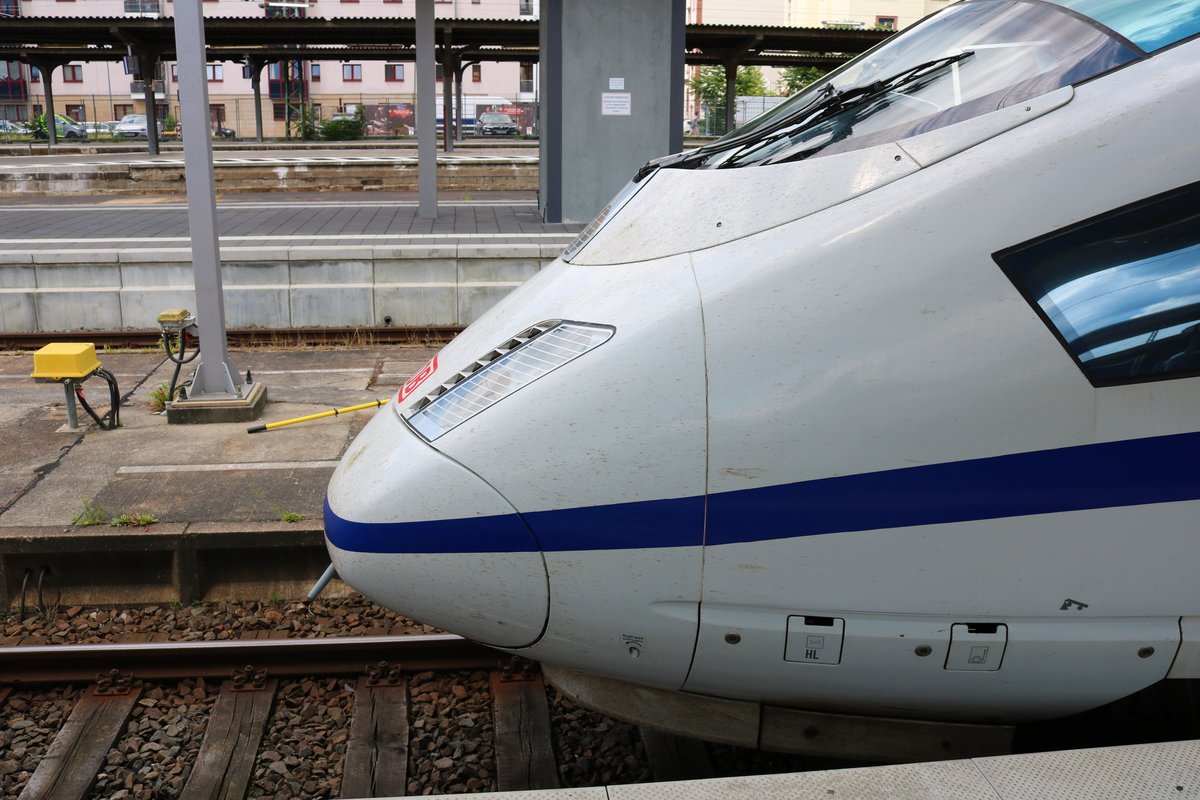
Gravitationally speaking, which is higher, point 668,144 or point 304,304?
point 668,144

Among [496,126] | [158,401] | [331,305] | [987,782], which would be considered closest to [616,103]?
[331,305]

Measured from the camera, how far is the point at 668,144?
14664 mm

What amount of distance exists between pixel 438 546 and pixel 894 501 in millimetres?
1221

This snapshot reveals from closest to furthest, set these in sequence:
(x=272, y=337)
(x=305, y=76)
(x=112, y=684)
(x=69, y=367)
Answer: (x=112, y=684) < (x=69, y=367) < (x=272, y=337) < (x=305, y=76)

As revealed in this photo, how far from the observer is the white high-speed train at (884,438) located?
274cm

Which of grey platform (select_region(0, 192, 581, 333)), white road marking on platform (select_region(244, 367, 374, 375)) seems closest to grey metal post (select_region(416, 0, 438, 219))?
grey platform (select_region(0, 192, 581, 333))

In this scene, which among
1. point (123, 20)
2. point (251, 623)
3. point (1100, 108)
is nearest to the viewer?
point (1100, 108)

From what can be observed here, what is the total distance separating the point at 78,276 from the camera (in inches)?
420

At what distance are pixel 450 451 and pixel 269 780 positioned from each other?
1.92 m

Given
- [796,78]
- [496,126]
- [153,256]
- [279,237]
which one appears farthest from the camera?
[496,126]

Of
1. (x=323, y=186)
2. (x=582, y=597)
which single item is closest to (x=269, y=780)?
(x=582, y=597)

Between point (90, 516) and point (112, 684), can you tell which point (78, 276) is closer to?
point (90, 516)

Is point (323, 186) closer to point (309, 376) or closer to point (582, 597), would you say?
point (309, 376)

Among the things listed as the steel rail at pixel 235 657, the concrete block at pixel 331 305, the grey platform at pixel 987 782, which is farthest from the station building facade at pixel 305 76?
the grey platform at pixel 987 782
